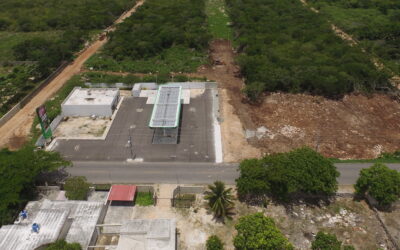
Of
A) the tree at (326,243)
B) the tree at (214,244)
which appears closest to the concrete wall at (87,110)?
the tree at (214,244)

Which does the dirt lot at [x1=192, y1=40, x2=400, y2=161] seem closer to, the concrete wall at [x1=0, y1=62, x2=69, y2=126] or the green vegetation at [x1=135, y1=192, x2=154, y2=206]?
the green vegetation at [x1=135, y1=192, x2=154, y2=206]

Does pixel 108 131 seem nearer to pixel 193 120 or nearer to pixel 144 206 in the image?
pixel 193 120

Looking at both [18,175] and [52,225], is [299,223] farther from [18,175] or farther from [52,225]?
[18,175]

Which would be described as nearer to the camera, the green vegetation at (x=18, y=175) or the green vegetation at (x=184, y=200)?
the green vegetation at (x=18, y=175)

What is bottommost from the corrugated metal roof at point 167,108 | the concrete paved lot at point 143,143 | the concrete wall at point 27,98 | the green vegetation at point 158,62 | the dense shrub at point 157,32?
the concrete paved lot at point 143,143

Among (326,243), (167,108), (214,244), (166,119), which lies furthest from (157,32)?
(326,243)

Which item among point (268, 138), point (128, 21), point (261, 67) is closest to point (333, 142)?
point (268, 138)

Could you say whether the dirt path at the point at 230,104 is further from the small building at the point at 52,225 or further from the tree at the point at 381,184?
the small building at the point at 52,225
